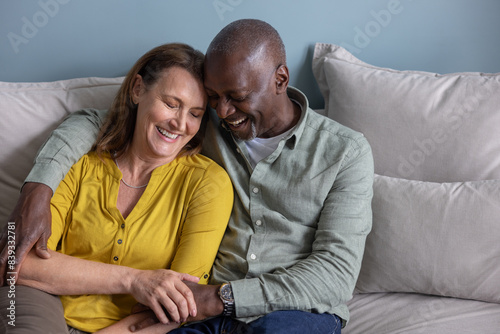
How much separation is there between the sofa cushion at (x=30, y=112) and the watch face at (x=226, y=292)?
808 mm

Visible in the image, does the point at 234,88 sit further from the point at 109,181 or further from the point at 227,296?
the point at 227,296

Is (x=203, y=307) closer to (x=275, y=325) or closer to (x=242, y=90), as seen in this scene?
(x=275, y=325)

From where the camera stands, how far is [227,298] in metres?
1.35

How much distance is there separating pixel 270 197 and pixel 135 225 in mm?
406

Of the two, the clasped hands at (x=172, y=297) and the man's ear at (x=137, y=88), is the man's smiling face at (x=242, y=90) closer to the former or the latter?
the man's ear at (x=137, y=88)

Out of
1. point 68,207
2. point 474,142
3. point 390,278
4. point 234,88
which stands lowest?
point 390,278

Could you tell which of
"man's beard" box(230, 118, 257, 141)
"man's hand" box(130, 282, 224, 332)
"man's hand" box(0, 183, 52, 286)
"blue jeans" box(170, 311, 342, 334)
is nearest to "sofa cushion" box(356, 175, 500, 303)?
"blue jeans" box(170, 311, 342, 334)

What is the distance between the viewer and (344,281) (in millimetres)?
1412

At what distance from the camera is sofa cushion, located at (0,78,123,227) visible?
1690mm

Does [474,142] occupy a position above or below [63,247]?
above

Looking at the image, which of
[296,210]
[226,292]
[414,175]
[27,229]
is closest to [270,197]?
[296,210]

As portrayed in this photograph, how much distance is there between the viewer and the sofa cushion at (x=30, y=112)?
66.6 inches

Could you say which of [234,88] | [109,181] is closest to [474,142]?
[234,88]

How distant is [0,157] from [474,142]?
1.56 metres
